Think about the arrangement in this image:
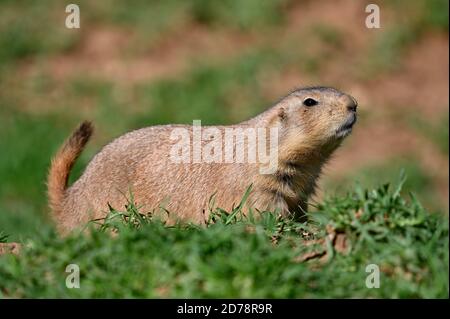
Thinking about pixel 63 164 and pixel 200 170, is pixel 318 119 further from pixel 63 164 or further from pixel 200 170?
pixel 63 164

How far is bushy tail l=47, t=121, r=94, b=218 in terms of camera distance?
784 centimetres

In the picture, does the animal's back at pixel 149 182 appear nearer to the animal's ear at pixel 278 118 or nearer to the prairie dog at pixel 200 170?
the prairie dog at pixel 200 170

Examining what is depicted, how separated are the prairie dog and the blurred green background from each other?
4.51 m

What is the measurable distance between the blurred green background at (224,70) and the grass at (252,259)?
703 cm

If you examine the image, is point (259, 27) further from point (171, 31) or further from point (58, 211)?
point (58, 211)

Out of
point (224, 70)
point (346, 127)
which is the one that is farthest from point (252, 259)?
point (224, 70)

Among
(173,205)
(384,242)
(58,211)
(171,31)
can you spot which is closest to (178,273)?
(384,242)

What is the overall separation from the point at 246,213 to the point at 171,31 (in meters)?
9.23

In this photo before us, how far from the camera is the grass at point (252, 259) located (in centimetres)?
486

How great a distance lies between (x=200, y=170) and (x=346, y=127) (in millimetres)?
1331

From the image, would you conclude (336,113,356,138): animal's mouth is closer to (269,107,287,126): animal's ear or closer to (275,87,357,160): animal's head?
(275,87,357,160): animal's head

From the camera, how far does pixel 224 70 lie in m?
14.5

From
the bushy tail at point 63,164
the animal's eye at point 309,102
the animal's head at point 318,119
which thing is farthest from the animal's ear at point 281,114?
the bushy tail at point 63,164

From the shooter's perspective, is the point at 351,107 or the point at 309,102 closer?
the point at 351,107
